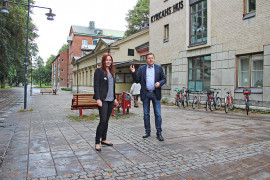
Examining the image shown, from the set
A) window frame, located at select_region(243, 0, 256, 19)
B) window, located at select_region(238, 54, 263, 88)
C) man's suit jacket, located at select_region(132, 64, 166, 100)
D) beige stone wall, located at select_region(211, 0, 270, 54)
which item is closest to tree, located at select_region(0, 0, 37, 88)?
beige stone wall, located at select_region(211, 0, 270, 54)

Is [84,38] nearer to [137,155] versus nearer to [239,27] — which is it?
[239,27]

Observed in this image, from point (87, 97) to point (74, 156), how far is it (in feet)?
17.4

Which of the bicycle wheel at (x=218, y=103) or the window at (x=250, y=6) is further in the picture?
the bicycle wheel at (x=218, y=103)

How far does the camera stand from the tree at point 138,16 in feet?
137

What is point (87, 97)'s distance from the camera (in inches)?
369

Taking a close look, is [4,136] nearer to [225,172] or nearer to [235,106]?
[225,172]

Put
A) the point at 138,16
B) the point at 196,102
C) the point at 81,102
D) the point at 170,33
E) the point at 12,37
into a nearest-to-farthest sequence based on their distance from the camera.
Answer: the point at 81,102
the point at 196,102
the point at 170,33
the point at 12,37
the point at 138,16

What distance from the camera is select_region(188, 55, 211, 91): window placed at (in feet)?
46.5

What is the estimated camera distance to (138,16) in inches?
1644

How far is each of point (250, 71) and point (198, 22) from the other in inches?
200

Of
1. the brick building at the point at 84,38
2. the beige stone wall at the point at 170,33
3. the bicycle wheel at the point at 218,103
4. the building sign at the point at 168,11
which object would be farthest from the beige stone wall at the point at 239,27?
the brick building at the point at 84,38

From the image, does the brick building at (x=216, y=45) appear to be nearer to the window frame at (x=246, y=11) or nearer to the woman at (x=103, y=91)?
the window frame at (x=246, y=11)

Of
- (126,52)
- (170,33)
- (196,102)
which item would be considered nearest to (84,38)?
(126,52)

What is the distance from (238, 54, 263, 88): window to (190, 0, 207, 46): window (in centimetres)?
306
